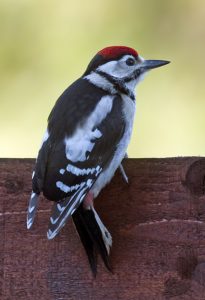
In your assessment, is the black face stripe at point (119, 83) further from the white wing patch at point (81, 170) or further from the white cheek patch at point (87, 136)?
the white wing patch at point (81, 170)

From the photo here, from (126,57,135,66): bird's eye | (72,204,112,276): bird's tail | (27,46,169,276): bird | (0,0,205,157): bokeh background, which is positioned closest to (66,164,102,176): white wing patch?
(27,46,169,276): bird

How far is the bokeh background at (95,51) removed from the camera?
3.83m

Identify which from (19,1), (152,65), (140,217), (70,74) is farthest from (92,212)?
(19,1)

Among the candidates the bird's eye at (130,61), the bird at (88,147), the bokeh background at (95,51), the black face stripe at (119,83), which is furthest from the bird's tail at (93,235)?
the bokeh background at (95,51)

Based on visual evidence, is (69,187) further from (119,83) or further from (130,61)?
(130,61)

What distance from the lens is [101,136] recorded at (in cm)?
271

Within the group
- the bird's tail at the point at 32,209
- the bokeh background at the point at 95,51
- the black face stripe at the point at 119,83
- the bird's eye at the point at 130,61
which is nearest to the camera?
the bird's tail at the point at 32,209

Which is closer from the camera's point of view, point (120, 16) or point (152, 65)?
point (152, 65)

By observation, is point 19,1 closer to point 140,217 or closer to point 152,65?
point 152,65

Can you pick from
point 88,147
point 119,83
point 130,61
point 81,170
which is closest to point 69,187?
point 81,170

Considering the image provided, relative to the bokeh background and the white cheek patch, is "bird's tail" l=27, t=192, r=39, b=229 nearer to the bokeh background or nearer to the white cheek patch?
the white cheek patch

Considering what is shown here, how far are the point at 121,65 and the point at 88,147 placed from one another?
1.71 ft

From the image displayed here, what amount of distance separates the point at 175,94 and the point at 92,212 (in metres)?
1.50

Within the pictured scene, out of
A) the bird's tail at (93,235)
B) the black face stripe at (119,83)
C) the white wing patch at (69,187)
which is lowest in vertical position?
the bird's tail at (93,235)
